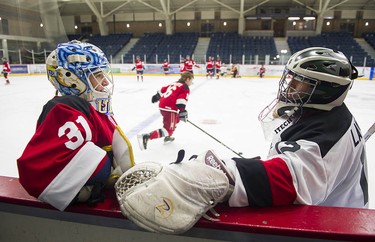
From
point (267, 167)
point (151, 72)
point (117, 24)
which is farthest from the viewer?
point (117, 24)

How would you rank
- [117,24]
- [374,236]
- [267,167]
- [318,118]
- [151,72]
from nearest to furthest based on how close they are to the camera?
1. [374,236]
2. [267,167]
3. [318,118]
4. [151,72]
5. [117,24]

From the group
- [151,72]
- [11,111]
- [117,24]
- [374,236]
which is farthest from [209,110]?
[117,24]

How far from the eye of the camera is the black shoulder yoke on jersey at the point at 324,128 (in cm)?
78

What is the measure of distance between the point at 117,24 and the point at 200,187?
24470 mm

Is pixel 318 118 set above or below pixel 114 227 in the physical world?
above

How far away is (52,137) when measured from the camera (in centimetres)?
78

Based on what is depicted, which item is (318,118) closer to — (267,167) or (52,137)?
(267,167)

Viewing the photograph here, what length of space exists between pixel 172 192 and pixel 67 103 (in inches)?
19.3

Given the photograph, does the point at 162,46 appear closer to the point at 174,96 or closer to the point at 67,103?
the point at 174,96

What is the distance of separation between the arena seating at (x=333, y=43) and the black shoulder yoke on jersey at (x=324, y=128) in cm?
1776

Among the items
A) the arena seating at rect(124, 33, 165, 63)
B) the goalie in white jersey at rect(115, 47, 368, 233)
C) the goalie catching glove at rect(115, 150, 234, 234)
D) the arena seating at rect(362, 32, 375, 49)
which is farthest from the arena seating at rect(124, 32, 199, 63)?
the goalie catching glove at rect(115, 150, 234, 234)

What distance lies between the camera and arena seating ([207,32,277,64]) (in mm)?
17361

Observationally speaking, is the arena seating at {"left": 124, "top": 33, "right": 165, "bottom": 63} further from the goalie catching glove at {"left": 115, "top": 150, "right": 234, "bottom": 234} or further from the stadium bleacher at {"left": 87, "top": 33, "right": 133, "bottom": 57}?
the goalie catching glove at {"left": 115, "top": 150, "right": 234, "bottom": 234}

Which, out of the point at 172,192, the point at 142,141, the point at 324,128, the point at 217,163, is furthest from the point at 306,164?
the point at 142,141
